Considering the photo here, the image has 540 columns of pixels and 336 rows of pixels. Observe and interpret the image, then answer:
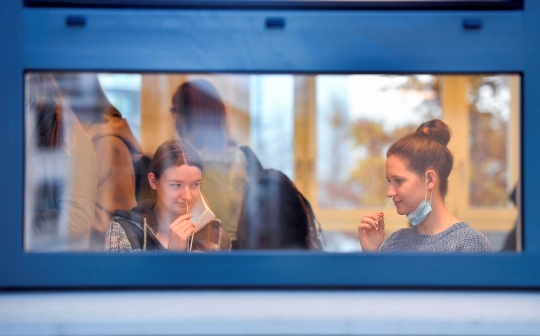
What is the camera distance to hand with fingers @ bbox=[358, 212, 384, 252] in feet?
7.23

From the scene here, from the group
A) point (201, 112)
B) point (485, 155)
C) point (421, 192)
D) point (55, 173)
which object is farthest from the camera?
point (485, 155)

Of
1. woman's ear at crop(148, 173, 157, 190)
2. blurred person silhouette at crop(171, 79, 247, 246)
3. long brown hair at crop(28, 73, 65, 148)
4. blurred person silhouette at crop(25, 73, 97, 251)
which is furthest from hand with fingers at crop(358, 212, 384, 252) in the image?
long brown hair at crop(28, 73, 65, 148)

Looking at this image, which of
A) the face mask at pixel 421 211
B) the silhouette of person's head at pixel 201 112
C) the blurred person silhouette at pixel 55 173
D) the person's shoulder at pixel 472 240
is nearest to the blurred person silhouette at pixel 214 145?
the silhouette of person's head at pixel 201 112

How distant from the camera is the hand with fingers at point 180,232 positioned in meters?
1.97

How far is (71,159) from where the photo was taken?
6.35ft

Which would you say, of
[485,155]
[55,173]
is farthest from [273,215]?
[485,155]

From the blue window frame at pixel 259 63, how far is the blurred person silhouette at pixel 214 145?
0.62 metres

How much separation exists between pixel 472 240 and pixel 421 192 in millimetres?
356

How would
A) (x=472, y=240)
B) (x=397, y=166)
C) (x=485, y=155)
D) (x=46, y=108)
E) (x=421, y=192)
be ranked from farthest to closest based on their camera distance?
(x=485, y=155)
(x=397, y=166)
(x=421, y=192)
(x=472, y=240)
(x=46, y=108)

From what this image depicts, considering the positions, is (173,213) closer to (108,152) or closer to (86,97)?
(108,152)

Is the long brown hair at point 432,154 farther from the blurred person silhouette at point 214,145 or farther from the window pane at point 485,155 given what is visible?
the blurred person silhouette at point 214,145

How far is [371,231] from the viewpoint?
2279 millimetres

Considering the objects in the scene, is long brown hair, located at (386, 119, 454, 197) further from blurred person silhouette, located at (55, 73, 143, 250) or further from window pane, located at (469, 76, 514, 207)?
blurred person silhouette, located at (55, 73, 143, 250)

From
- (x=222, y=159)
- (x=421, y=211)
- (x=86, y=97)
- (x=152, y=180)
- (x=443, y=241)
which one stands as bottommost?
(x=443, y=241)
